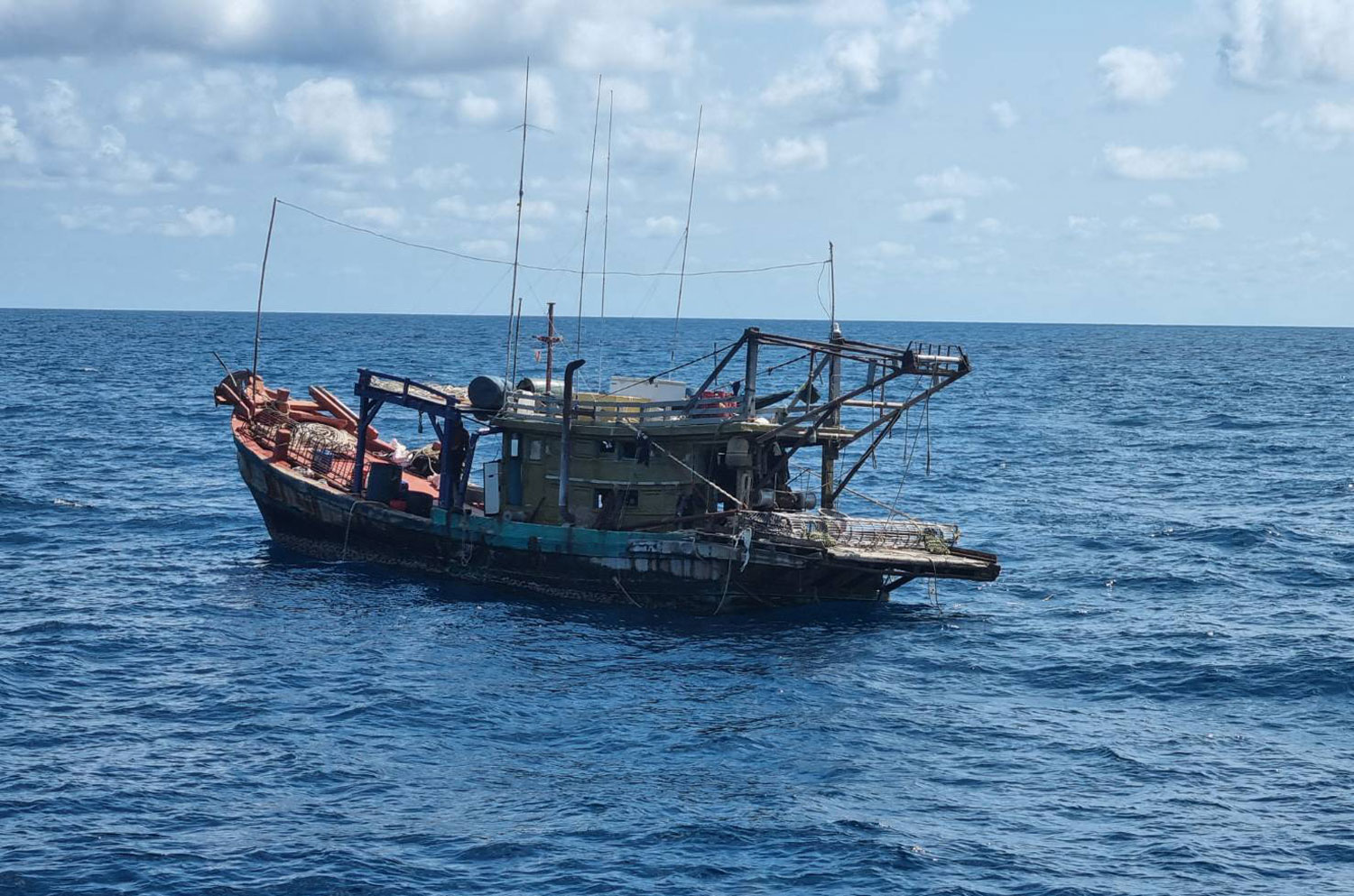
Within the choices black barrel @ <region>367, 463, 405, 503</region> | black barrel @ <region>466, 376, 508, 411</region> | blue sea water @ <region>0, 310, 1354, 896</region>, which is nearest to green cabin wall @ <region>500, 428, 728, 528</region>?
black barrel @ <region>466, 376, 508, 411</region>

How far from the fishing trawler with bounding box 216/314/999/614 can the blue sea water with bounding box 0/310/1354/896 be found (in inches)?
35.1

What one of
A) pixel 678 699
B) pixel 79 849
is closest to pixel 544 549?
pixel 678 699

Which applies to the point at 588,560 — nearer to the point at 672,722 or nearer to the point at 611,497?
the point at 611,497

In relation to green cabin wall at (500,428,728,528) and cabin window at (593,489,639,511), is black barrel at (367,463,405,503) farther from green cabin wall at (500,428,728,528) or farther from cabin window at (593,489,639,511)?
cabin window at (593,489,639,511)

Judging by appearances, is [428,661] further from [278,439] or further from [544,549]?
[278,439]

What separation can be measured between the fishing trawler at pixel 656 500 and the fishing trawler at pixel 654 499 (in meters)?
0.05

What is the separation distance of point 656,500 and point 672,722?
9.47 m

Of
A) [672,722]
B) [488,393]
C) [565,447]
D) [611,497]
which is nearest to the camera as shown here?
[672,722]

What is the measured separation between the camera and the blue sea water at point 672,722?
2164cm

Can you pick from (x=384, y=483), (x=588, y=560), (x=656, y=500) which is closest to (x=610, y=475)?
(x=656, y=500)

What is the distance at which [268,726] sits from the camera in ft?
88.7

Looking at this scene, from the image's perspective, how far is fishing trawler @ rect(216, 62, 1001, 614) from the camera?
34.1 m

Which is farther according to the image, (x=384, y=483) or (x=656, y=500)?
(x=384, y=483)

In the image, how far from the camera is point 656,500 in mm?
36156
